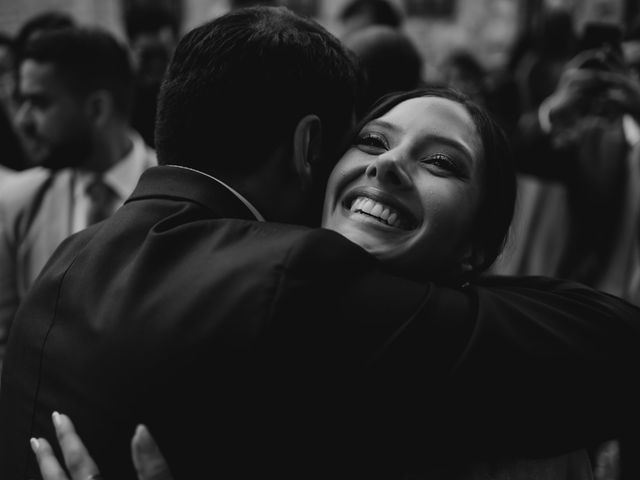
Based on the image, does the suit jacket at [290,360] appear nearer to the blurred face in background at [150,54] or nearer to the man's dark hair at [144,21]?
the blurred face in background at [150,54]

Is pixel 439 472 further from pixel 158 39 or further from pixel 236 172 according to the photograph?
pixel 158 39

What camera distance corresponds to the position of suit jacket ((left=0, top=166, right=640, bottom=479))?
1685 mm

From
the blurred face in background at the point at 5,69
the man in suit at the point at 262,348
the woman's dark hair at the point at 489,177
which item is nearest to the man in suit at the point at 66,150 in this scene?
the man in suit at the point at 262,348

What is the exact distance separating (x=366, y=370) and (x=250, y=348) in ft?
0.84

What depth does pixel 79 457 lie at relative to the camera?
1.79 m

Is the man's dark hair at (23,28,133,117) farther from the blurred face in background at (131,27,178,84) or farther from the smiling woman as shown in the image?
the smiling woman

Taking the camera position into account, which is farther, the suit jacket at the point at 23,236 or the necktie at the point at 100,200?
the necktie at the point at 100,200

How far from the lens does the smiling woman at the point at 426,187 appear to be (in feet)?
7.20

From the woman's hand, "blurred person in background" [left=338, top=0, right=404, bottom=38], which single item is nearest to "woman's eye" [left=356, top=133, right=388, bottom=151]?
the woman's hand

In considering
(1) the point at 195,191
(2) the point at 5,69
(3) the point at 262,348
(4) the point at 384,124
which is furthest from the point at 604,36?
(2) the point at 5,69

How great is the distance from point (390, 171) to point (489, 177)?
1.09 feet

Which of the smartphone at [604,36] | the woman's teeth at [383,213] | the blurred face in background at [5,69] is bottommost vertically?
the blurred face in background at [5,69]

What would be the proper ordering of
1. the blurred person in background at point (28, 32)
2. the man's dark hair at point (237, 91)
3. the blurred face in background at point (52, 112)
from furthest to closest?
the blurred person in background at point (28, 32)
the blurred face in background at point (52, 112)
the man's dark hair at point (237, 91)

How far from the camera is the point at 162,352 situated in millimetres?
1699
